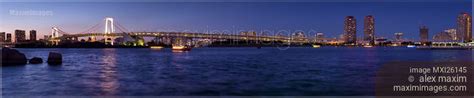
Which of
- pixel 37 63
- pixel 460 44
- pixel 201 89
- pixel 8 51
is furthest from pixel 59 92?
pixel 460 44

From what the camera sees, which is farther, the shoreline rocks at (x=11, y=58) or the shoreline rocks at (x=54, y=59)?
the shoreline rocks at (x=54, y=59)

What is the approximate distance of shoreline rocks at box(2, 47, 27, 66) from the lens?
22.4 m

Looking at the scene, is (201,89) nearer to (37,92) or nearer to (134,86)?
(134,86)

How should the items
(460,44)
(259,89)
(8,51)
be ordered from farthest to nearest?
(460,44)
(8,51)
(259,89)

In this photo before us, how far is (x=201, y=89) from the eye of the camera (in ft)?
40.5

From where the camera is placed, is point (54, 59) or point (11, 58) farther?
point (54, 59)

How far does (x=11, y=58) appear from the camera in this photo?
23.1 meters

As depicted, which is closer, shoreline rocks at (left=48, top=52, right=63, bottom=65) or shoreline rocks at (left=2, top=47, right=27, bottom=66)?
shoreline rocks at (left=2, top=47, right=27, bottom=66)

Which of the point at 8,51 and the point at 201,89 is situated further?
the point at 8,51

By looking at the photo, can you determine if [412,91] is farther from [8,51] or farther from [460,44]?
[460,44]

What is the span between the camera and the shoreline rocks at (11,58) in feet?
73.4

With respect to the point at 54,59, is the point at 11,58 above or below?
above

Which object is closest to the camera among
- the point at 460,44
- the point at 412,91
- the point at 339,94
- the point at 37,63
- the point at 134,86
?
the point at 412,91

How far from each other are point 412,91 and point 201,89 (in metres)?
4.88
